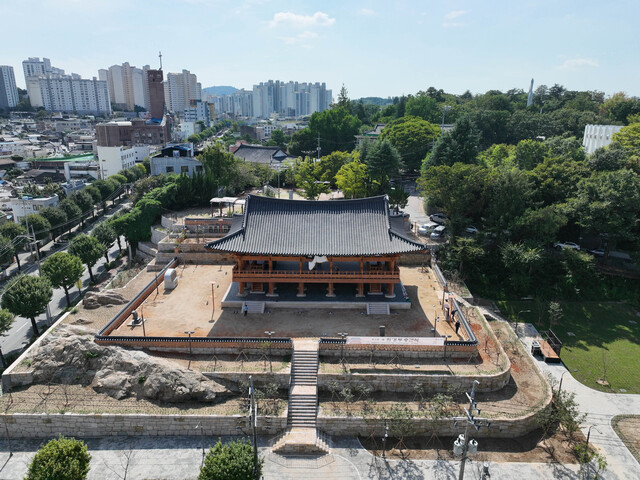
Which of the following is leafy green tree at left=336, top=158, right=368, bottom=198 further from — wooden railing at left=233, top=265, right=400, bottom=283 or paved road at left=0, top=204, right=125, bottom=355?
paved road at left=0, top=204, right=125, bottom=355

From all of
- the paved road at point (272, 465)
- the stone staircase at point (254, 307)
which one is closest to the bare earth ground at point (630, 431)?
the paved road at point (272, 465)

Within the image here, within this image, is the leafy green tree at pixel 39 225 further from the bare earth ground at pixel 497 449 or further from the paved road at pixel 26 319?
the bare earth ground at pixel 497 449

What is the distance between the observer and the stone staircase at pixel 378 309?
101 ft

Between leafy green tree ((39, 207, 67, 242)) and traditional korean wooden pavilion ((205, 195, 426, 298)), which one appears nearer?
traditional korean wooden pavilion ((205, 195, 426, 298))

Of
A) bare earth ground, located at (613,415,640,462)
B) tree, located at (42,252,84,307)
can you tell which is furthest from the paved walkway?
tree, located at (42,252,84,307)

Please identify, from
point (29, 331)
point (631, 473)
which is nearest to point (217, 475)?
point (631, 473)

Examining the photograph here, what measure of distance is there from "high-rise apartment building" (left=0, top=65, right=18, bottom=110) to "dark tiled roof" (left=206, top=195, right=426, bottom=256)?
210721 millimetres

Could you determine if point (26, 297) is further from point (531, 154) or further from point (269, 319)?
point (531, 154)

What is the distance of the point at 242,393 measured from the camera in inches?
963

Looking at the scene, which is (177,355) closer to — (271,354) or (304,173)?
(271,354)

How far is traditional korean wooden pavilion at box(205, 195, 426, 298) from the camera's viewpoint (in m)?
30.1

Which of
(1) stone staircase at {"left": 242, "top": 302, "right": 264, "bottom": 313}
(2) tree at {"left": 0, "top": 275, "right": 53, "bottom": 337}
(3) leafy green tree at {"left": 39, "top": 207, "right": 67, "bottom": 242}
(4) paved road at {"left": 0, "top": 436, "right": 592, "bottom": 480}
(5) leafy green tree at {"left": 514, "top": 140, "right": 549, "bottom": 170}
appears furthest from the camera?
(3) leafy green tree at {"left": 39, "top": 207, "right": 67, "bottom": 242}

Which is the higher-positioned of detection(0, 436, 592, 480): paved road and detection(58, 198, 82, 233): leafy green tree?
detection(58, 198, 82, 233): leafy green tree

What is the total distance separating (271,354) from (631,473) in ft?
65.0
